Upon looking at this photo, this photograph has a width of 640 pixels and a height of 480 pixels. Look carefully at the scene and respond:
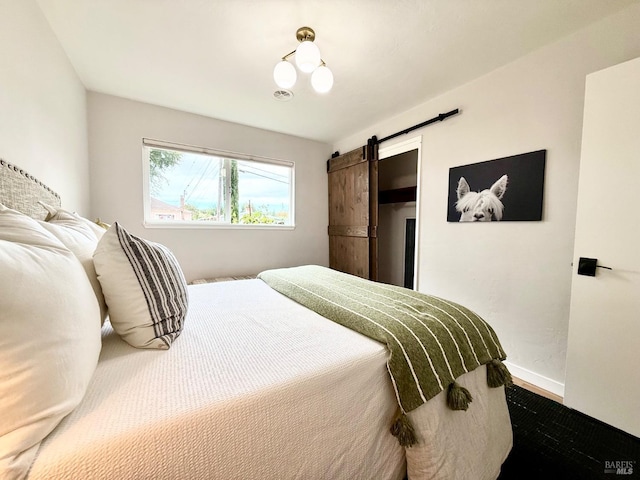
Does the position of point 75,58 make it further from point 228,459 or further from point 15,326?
point 228,459

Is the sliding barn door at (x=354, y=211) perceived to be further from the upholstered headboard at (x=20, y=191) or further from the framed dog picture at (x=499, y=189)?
the upholstered headboard at (x=20, y=191)

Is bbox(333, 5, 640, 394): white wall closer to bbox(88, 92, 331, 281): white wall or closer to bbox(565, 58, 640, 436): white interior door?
bbox(565, 58, 640, 436): white interior door

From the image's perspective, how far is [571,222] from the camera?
1653 mm

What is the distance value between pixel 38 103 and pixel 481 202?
3040 mm

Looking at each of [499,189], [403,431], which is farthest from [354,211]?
[403,431]

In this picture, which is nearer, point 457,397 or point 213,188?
point 457,397

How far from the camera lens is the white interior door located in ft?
4.34

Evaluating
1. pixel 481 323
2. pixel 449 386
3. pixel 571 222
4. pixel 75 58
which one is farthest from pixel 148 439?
pixel 75 58

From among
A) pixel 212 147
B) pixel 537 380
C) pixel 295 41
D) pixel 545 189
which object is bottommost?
pixel 537 380

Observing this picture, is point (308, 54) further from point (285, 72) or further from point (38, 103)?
point (38, 103)

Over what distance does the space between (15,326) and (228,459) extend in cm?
52

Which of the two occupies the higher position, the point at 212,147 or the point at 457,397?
the point at 212,147

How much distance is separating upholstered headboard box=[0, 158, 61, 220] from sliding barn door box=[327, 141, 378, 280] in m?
2.69

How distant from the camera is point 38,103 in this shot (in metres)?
1.43
